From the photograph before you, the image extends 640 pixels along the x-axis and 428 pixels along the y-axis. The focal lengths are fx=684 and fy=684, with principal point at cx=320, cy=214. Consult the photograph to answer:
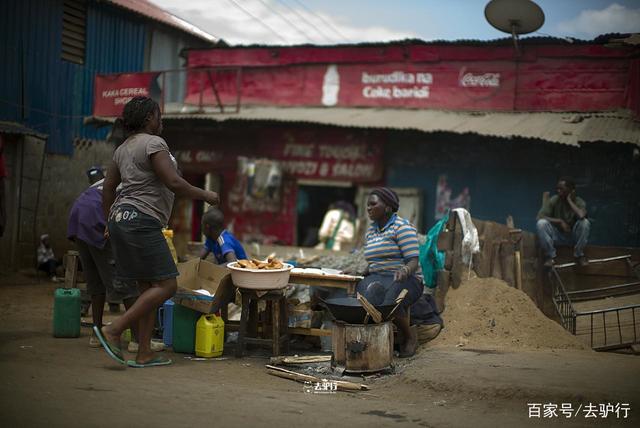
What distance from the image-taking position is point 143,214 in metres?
5.48

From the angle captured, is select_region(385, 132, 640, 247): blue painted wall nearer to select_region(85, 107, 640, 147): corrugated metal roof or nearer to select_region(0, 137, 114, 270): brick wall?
select_region(85, 107, 640, 147): corrugated metal roof

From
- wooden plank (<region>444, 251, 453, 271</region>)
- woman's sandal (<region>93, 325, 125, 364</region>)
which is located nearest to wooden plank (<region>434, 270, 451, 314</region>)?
wooden plank (<region>444, 251, 453, 271</region>)

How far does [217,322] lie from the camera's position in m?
6.67

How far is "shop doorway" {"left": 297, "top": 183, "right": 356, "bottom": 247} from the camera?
1594 cm

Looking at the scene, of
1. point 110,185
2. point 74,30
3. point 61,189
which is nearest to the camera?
point 110,185

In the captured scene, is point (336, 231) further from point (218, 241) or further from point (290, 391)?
point (290, 391)

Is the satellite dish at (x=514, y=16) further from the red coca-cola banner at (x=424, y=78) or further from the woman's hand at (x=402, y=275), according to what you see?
the woman's hand at (x=402, y=275)

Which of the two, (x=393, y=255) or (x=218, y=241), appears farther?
(x=218, y=241)

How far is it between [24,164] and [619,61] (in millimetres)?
12148

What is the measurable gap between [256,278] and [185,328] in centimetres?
98

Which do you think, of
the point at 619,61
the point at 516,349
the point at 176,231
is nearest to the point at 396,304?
the point at 516,349

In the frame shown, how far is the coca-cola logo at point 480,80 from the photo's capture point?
14031 mm

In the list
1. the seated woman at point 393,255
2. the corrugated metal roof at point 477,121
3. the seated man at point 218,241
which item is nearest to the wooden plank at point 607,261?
the corrugated metal roof at point 477,121

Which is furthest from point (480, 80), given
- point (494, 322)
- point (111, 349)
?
point (111, 349)
